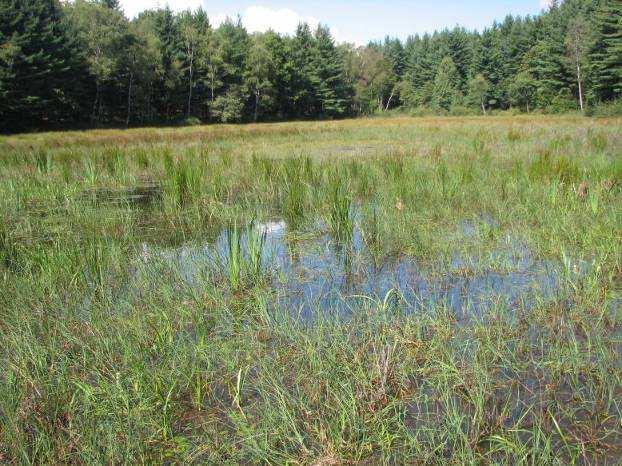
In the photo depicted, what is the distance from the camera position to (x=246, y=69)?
48875mm

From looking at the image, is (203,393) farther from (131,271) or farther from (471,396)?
(131,271)

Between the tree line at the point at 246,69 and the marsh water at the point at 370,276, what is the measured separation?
3091cm

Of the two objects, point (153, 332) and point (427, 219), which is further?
point (427, 219)

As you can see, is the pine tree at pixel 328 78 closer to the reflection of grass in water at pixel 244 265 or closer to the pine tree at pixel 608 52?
the pine tree at pixel 608 52

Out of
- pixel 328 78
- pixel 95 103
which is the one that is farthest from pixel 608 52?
pixel 95 103

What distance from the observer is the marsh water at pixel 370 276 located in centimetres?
355

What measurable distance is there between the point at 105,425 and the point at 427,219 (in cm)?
453

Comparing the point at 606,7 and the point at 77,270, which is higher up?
the point at 606,7

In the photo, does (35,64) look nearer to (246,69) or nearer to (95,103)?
(95,103)

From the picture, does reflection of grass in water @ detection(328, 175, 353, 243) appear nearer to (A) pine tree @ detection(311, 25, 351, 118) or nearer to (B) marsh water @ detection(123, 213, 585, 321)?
(B) marsh water @ detection(123, 213, 585, 321)

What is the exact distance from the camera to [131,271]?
442 cm

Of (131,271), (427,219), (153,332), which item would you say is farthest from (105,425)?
(427,219)

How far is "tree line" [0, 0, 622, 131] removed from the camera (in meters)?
32.4

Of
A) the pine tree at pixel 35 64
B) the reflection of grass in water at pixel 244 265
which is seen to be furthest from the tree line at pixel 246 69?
the reflection of grass in water at pixel 244 265
